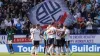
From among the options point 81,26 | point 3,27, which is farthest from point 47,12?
point 3,27

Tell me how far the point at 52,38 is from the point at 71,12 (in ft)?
36.2

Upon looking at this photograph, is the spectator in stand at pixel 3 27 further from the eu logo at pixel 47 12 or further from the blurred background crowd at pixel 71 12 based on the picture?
the eu logo at pixel 47 12

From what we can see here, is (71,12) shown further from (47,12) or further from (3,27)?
(3,27)

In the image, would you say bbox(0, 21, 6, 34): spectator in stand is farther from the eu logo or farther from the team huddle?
the team huddle

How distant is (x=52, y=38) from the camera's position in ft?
116

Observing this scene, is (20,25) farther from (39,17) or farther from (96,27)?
(96,27)

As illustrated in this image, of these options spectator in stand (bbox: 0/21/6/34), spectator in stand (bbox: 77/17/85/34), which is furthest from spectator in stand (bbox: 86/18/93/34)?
spectator in stand (bbox: 0/21/6/34)

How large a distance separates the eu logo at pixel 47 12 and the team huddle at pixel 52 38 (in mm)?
8730

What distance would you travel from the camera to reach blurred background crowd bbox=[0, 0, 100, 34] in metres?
44.1

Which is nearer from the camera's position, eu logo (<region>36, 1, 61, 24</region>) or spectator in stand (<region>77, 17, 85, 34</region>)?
spectator in stand (<region>77, 17, 85, 34</region>)

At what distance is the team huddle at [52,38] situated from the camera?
35.5 meters

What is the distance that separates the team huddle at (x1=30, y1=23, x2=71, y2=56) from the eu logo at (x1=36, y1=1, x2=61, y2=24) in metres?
8.73

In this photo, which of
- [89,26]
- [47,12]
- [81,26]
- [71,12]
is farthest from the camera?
[47,12]

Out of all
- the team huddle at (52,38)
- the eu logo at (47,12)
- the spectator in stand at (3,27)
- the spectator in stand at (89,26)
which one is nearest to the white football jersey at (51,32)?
the team huddle at (52,38)
